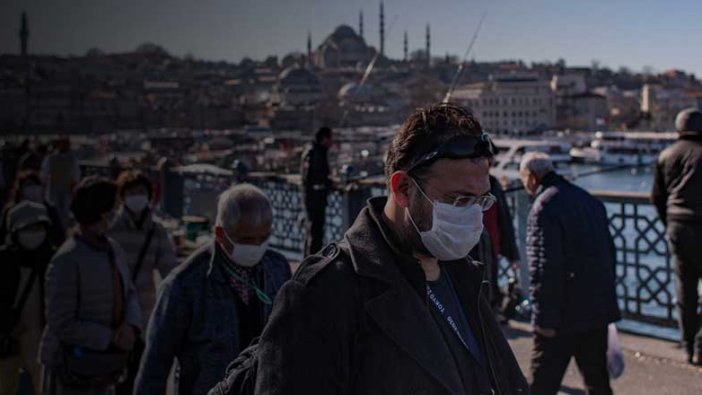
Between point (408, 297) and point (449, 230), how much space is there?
15 cm

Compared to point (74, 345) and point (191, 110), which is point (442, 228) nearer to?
point (74, 345)

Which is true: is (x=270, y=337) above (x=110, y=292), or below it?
above

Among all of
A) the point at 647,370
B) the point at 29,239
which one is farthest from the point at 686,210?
the point at 29,239

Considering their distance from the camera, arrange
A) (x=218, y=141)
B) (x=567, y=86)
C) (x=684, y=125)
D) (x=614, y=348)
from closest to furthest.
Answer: (x=614, y=348), (x=684, y=125), (x=218, y=141), (x=567, y=86)

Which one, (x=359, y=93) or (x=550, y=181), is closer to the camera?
(x=550, y=181)

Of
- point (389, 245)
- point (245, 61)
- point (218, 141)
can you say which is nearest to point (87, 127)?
point (218, 141)

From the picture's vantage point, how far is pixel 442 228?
161cm

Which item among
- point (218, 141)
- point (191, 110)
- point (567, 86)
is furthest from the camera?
point (567, 86)

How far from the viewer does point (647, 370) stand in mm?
4672

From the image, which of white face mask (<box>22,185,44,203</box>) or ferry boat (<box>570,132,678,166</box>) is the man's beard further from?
ferry boat (<box>570,132,678,166</box>)

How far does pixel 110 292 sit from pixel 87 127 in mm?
66064

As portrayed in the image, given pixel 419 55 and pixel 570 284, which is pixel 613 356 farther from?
pixel 419 55

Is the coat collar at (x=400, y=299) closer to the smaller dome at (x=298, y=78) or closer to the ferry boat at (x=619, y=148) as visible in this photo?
the ferry boat at (x=619, y=148)

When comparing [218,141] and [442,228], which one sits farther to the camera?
[218,141]
